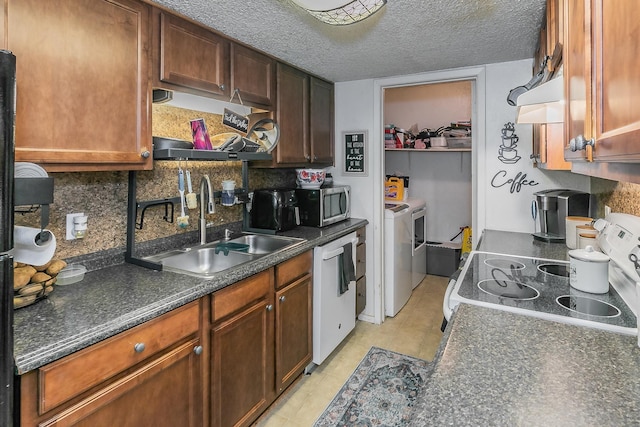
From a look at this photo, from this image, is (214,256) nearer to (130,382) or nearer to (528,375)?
(130,382)

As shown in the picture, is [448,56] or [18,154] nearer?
[18,154]

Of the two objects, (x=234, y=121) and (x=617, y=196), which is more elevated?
(x=234, y=121)

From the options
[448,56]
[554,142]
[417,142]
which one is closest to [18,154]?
[554,142]

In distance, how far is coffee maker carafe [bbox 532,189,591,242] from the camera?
2219 millimetres

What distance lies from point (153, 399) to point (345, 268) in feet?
5.07

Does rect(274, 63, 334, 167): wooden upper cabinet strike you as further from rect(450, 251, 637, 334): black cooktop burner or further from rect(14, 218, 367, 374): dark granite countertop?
rect(450, 251, 637, 334): black cooktop burner

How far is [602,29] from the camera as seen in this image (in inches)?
28.0

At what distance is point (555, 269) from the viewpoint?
1.71 metres

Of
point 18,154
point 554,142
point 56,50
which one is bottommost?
point 18,154

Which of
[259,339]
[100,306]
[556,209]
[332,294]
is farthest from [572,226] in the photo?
[100,306]

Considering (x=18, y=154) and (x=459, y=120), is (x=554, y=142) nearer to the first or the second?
(x=18, y=154)

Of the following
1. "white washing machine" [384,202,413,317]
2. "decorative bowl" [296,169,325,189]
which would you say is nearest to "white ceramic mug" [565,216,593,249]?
"white washing machine" [384,202,413,317]

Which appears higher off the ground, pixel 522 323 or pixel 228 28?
pixel 228 28

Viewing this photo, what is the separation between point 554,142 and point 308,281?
1.52 m
